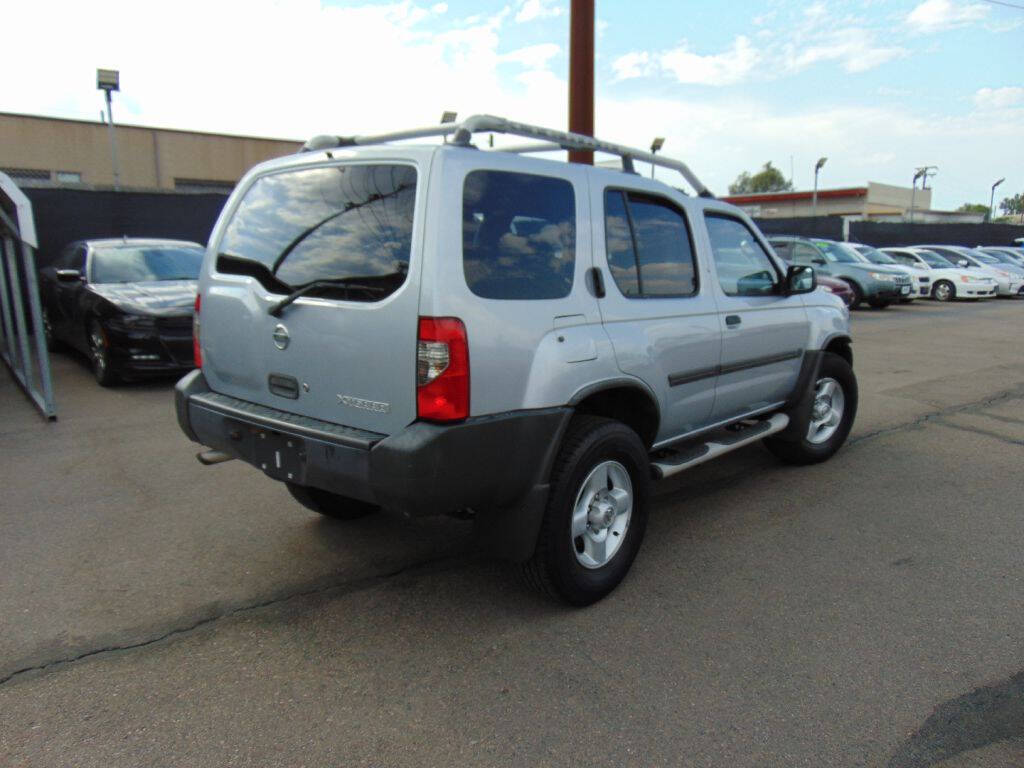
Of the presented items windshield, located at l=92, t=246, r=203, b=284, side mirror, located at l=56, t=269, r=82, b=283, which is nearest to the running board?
windshield, located at l=92, t=246, r=203, b=284

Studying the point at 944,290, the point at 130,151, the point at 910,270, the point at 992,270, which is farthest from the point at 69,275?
the point at 130,151

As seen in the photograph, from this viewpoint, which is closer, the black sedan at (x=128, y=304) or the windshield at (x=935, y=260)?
the black sedan at (x=128, y=304)

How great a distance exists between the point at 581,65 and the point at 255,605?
392 inches

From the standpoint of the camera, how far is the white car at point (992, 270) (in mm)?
22938

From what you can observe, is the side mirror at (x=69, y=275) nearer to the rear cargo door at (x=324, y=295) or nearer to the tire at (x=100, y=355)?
the tire at (x=100, y=355)

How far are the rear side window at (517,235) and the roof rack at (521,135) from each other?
26cm

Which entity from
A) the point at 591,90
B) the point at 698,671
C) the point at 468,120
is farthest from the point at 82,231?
the point at 698,671

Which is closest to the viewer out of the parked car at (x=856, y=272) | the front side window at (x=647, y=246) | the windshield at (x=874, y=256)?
the front side window at (x=647, y=246)

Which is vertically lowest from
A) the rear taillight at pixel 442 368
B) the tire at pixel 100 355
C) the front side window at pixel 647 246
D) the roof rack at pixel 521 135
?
the tire at pixel 100 355

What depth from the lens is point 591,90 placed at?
11.4 m

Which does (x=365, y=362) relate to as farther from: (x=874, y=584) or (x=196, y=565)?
(x=874, y=584)

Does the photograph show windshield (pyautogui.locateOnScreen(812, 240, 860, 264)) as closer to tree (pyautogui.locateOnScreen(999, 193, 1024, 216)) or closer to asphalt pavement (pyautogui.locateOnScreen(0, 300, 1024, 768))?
asphalt pavement (pyautogui.locateOnScreen(0, 300, 1024, 768))

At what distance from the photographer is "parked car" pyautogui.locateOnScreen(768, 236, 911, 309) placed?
18078 millimetres

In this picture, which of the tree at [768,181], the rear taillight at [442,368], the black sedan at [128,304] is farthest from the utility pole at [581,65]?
the tree at [768,181]
